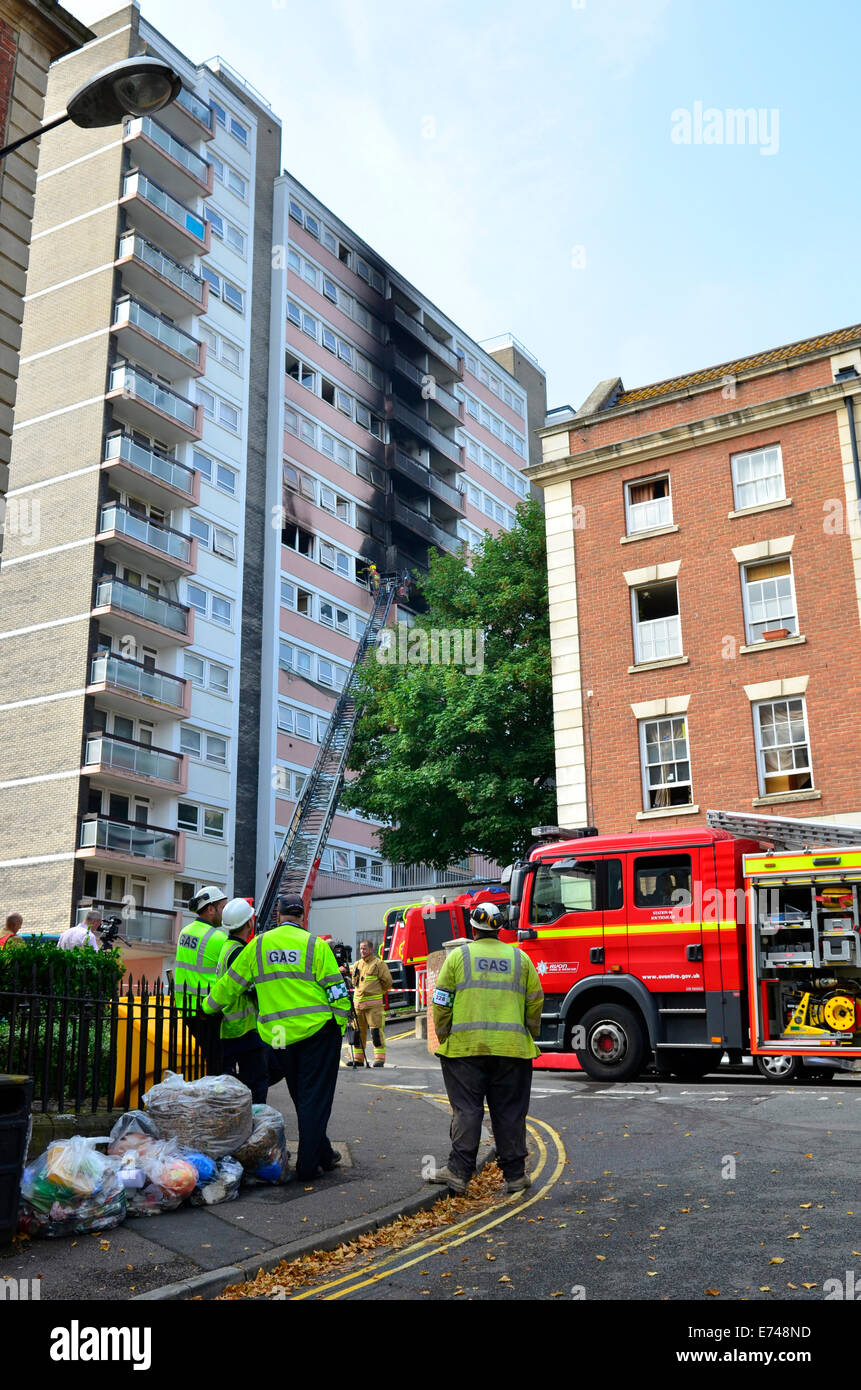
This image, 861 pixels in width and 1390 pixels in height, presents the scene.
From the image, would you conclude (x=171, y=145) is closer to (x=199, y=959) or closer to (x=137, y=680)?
(x=137, y=680)

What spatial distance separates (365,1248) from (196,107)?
1823 inches

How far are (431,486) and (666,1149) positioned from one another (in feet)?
163

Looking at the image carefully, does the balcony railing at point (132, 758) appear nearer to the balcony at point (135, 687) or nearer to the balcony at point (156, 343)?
the balcony at point (135, 687)

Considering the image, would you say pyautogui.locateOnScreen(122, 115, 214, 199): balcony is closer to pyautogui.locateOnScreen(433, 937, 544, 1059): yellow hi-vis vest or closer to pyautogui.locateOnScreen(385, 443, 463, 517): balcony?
pyautogui.locateOnScreen(385, 443, 463, 517): balcony

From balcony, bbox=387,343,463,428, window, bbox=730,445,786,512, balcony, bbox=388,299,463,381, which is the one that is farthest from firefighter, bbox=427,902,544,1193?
balcony, bbox=388,299,463,381

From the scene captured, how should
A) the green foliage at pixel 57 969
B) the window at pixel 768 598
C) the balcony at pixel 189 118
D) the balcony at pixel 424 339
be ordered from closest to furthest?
the green foliage at pixel 57 969 → the window at pixel 768 598 → the balcony at pixel 189 118 → the balcony at pixel 424 339

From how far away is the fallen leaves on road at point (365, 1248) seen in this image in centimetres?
660

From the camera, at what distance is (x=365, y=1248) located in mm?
7504

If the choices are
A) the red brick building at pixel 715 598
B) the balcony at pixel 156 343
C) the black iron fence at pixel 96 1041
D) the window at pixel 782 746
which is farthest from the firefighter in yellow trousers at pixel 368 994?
the balcony at pixel 156 343

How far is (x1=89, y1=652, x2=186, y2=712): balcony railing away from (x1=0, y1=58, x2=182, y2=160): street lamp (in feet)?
91.6

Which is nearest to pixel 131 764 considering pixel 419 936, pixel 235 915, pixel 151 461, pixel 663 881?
pixel 151 461

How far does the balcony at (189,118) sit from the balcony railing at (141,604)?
17.0 metres

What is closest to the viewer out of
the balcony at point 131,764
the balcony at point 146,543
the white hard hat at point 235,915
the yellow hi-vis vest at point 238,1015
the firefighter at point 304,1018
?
the firefighter at point 304,1018

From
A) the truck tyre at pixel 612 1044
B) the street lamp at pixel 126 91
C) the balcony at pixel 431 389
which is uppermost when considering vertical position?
the balcony at pixel 431 389
